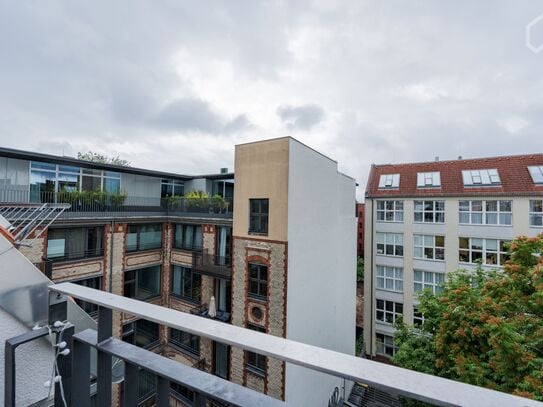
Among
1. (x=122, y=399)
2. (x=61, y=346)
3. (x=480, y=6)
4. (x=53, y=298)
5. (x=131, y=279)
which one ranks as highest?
(x=480, y=6)

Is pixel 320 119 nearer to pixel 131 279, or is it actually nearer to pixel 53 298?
pixel 131 279

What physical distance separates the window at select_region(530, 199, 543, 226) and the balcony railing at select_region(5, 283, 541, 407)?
1912cm

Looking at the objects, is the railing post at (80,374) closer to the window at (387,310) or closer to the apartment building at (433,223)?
the apartment building at (433,223)

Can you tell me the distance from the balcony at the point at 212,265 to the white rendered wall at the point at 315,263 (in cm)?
331

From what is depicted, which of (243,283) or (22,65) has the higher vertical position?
(22,65)

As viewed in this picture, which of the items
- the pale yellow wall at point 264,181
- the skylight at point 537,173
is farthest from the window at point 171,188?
the skylight at point 537,173

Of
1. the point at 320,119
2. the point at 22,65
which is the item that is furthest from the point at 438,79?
the point at 22,65

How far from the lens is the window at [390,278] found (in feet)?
57.5

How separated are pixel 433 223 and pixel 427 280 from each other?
3.68 meters

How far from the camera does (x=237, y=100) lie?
37.6ft

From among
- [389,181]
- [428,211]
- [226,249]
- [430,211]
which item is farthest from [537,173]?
[226,249]

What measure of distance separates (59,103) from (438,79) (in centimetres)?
1511

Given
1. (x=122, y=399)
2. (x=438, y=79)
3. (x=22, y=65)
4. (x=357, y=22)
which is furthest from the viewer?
(x=438, y=79)

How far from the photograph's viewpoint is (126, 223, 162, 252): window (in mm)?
12742
